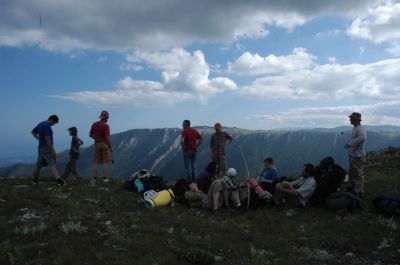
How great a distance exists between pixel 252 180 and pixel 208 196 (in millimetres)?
2288

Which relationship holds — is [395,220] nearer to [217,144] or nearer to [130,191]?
[217,144]

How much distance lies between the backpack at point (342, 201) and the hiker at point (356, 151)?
5.58ft

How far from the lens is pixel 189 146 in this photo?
21.1 metres

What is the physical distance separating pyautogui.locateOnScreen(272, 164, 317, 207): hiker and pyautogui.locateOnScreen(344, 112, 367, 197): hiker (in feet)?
7.30

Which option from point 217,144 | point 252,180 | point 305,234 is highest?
point 217,144

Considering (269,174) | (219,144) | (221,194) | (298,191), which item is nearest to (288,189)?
(298,191)

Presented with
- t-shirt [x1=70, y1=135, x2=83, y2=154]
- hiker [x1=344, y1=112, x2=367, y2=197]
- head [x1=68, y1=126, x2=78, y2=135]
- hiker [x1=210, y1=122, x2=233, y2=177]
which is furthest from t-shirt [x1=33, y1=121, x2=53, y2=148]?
hiker [x1=344, y1=112, x2=367, y2=197]

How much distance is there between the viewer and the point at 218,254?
33.2ft

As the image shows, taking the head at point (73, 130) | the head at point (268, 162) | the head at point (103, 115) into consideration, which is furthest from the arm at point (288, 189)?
the head at point (73, 130)

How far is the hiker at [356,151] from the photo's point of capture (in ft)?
53.7

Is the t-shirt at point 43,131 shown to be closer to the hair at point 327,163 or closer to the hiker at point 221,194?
the hiker at point 221,194

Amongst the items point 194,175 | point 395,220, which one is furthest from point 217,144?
point 395,220

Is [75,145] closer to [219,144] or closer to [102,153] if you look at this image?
[102,153]

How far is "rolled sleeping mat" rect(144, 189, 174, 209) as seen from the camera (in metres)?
15.5
